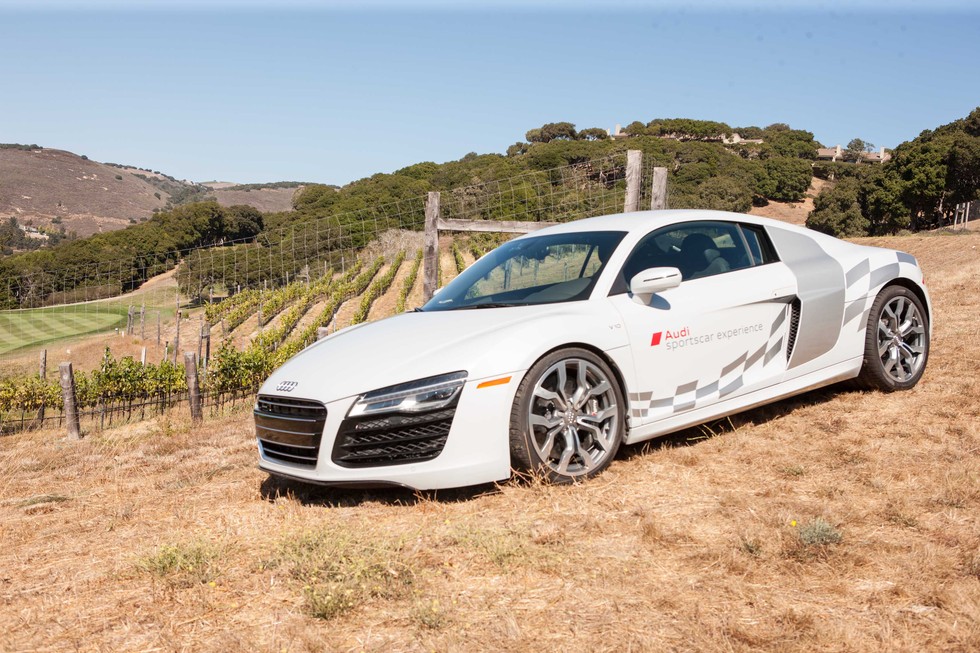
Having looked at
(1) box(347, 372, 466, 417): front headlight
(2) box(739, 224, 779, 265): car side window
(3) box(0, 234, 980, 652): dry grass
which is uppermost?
(2) box(739, 224, 779, 265): car side window

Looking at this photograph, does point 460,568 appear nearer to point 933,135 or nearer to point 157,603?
point 157,603

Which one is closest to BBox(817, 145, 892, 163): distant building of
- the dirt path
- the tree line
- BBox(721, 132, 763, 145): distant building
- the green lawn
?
BBox(721, 132, 763, 145): distant building

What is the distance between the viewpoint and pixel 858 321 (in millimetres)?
5574

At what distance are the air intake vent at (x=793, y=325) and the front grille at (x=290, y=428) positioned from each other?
3041 millimetres

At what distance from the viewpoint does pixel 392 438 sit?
396cm

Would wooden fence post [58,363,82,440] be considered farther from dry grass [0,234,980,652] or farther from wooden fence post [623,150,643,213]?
wooden fence post [623,150,643,213]

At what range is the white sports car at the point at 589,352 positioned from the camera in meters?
3.98

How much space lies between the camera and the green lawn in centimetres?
5684

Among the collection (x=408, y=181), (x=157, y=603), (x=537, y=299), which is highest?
(x=408, y=181)

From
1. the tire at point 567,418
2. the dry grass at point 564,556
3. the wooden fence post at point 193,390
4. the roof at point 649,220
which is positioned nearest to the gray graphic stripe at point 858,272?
the roof at point 649,220

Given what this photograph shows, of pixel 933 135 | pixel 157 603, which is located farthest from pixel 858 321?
pixel 933 135

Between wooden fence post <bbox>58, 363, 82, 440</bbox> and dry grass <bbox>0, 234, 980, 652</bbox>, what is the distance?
10545 millimetres

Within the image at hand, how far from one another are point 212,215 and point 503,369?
122 metres

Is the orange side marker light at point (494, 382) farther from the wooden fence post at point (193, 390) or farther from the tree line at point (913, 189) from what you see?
→ the tree line at point (913, 189)
